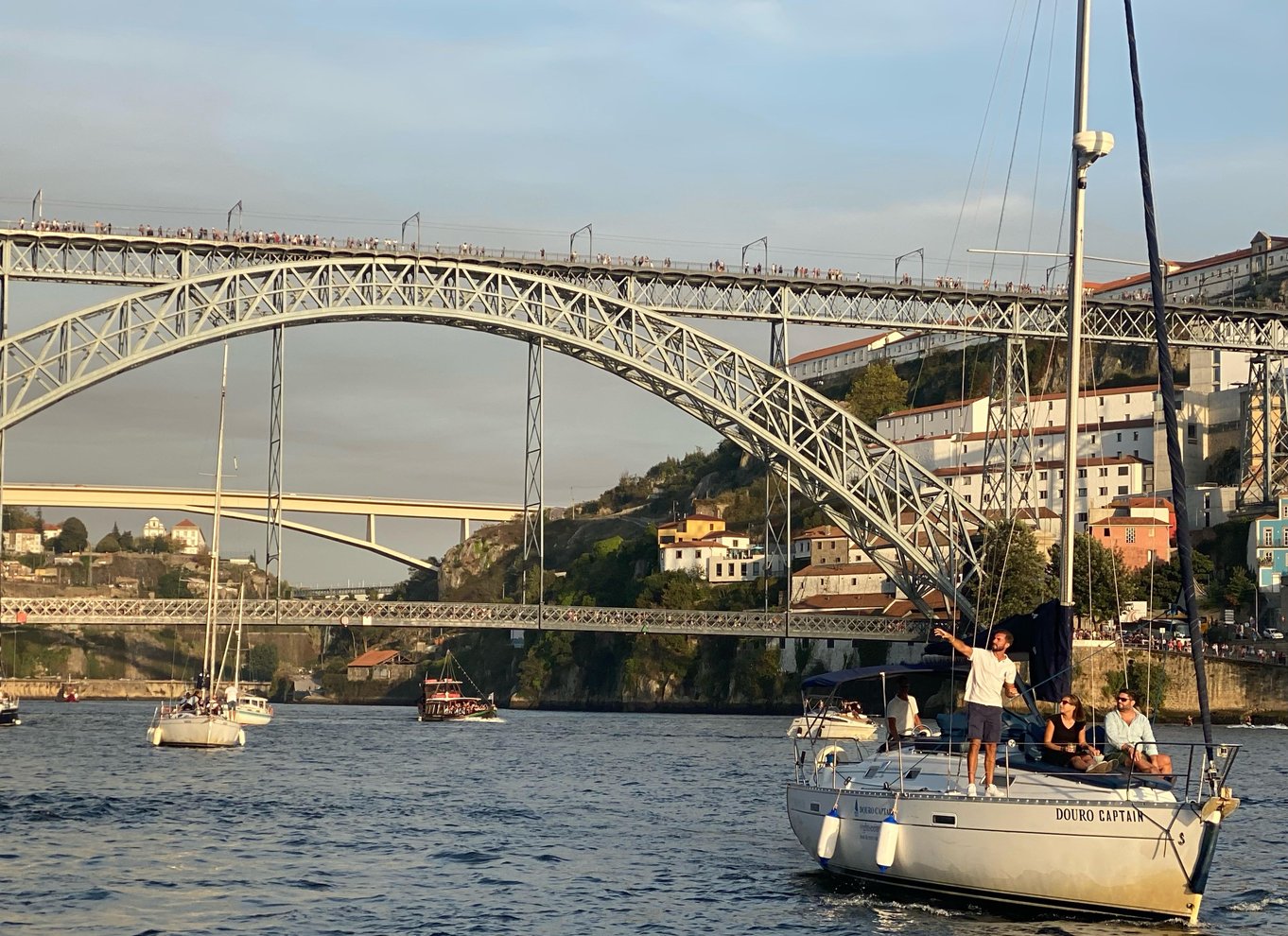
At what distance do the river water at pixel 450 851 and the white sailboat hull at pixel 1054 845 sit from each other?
1.17 ft

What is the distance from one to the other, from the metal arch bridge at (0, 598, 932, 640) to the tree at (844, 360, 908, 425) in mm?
44251

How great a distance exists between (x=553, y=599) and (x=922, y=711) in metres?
42.2

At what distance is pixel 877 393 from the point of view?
12469cm

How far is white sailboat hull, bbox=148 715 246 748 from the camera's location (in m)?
50.8

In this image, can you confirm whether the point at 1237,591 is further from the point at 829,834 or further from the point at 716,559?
the point at 829,834

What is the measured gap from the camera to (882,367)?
12719 cm

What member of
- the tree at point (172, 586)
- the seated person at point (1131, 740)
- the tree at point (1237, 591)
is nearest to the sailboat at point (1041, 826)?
the seated person at point (1131, 740)

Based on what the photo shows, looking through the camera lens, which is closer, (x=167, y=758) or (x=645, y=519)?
(x=167, y=758)

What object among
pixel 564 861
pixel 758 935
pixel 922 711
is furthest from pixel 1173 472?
pixel 922 711

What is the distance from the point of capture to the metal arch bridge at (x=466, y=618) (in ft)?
237

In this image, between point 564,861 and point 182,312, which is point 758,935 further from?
point 182,312

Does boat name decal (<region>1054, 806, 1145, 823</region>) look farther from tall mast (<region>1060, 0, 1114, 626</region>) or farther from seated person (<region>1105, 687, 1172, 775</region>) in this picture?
tall mast (<region>1060, 0, 1114, 626</region>)

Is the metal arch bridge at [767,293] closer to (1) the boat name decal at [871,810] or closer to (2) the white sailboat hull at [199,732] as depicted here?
(2) the white sailboat hull at [199,732]

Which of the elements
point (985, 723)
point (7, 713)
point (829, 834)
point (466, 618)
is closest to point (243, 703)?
point (7, 713)
